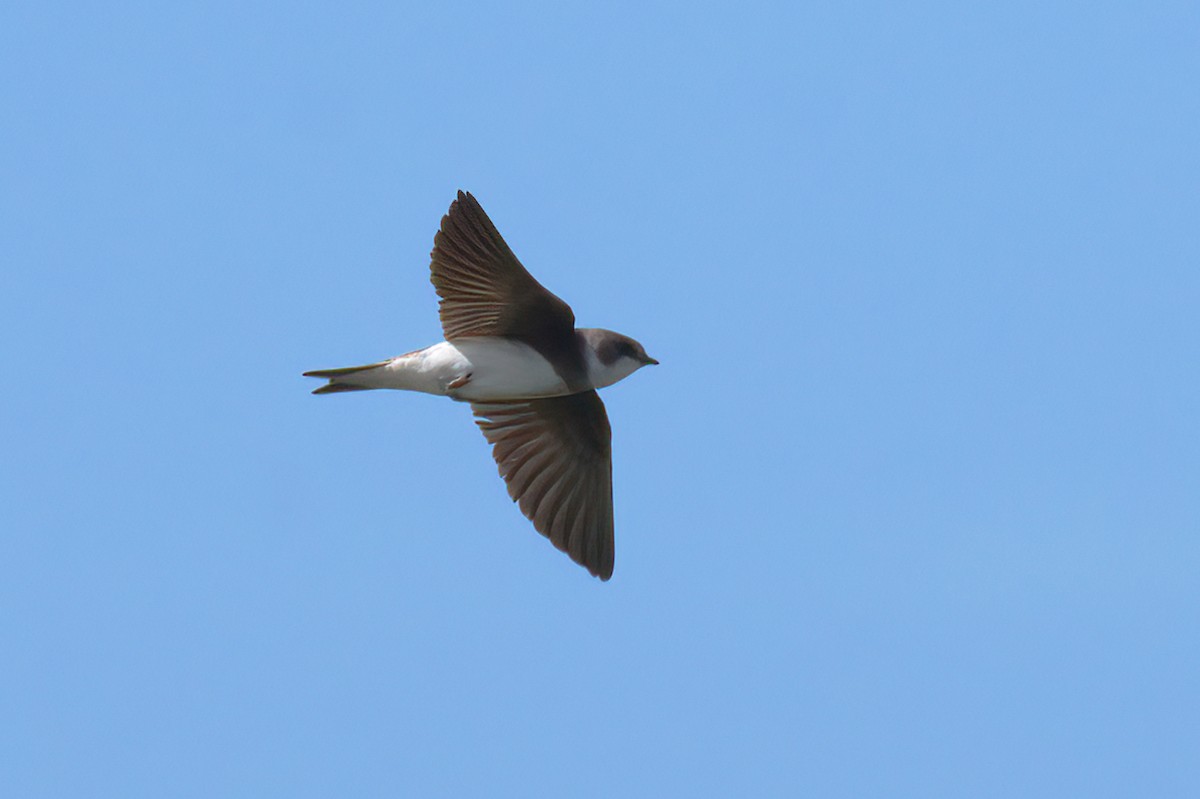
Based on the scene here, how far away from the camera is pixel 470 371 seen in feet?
37.7

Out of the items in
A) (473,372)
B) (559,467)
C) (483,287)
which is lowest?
(559,467)

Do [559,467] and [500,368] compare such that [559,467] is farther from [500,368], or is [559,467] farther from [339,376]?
[339,376]

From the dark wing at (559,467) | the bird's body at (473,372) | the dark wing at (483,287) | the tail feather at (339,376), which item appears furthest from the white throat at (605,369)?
the tail feather at (339,376)

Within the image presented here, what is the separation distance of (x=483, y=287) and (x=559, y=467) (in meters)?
1.84

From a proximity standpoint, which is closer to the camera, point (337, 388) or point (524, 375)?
point (337, 388)

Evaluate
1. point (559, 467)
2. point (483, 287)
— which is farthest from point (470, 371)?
point (559, 467)

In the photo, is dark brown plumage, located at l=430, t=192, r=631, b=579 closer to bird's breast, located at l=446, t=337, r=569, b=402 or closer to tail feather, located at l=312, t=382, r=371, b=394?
bird's breast, located at l=446, t=337, r=569, b=402

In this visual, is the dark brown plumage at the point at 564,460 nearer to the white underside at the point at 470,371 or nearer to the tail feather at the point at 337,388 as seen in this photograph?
the white underside at the point at 470,371

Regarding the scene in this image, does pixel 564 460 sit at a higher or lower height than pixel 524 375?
lower

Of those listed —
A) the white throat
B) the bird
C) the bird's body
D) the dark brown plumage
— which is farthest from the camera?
the dark brown plumage

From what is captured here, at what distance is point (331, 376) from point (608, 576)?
2587 millimetres

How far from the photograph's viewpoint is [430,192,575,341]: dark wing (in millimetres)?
10930

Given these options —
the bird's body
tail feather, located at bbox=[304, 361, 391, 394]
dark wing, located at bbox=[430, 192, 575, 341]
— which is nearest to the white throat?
the bird's body

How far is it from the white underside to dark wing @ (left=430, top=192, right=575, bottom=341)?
0.10 meters
